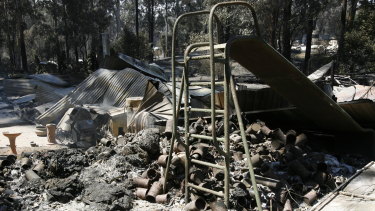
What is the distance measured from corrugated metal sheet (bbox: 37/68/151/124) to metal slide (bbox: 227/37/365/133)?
8693 millimetres

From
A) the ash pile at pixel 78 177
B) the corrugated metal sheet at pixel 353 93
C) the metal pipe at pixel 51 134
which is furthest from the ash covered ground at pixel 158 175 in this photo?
the metal pipe at pixel 51 134

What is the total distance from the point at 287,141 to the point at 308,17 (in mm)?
17512

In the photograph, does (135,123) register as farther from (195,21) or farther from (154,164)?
(195,21)

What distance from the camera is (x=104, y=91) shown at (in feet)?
48.4

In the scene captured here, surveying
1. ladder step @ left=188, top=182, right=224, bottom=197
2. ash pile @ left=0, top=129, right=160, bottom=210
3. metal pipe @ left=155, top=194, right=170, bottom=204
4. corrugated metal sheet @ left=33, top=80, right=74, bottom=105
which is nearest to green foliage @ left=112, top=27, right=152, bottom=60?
corrugated metal sheet @ left=33, top=80, right=74, bottom=105

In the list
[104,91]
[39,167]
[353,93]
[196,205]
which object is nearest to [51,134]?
[104,91]

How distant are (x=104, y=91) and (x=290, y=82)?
1050cm

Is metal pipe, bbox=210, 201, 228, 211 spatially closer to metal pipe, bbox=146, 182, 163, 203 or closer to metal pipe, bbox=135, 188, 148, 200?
metal pipe, bbox=146, 182, 163, 203

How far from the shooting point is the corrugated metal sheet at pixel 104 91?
1388cm

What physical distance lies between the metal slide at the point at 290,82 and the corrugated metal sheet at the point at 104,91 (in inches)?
342

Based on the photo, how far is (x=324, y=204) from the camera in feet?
13.5

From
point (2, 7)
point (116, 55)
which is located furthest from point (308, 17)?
point (2, 7)

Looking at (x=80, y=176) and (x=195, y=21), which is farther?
(x=195, y=21)

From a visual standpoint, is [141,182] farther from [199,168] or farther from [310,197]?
[310,197]
